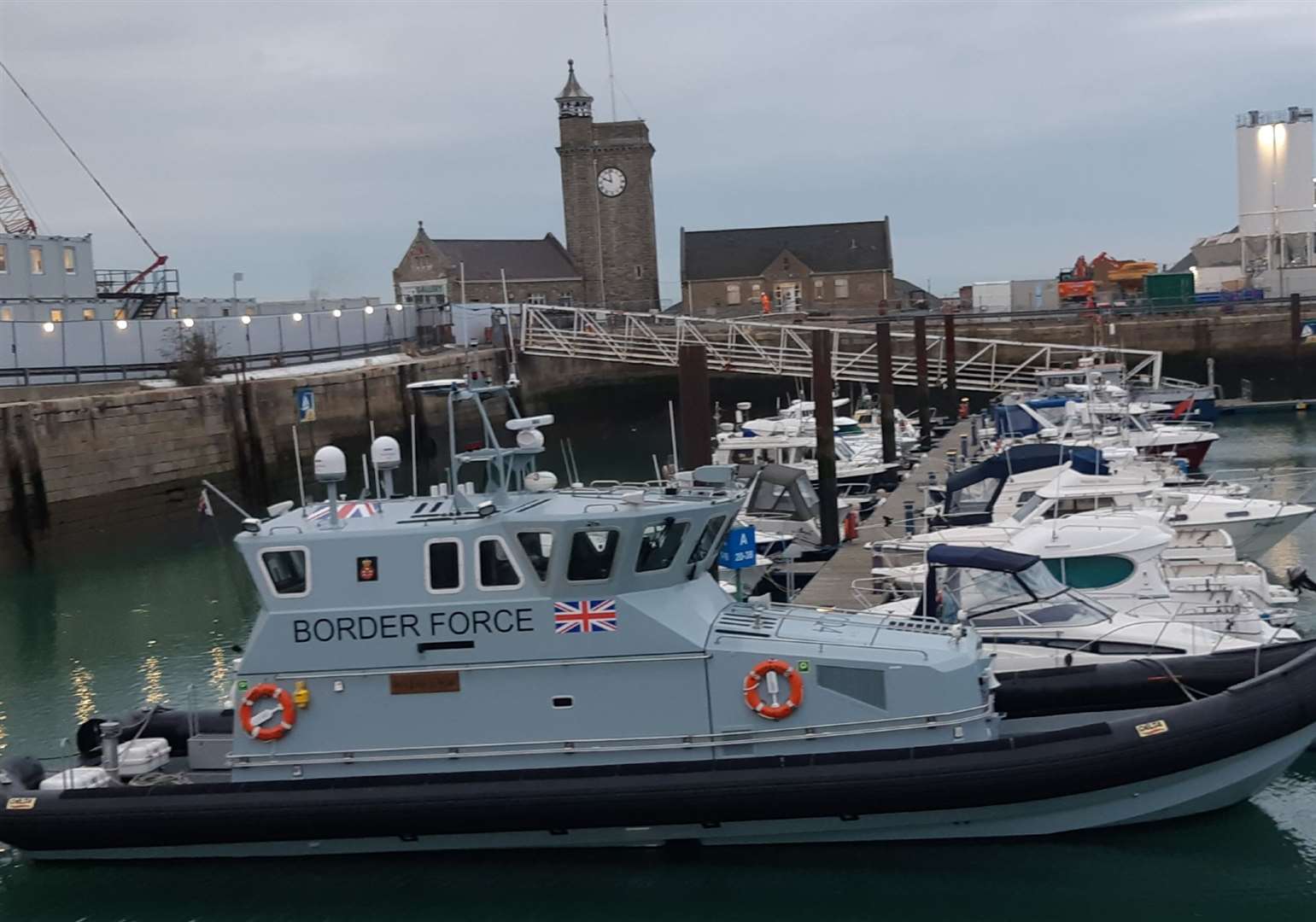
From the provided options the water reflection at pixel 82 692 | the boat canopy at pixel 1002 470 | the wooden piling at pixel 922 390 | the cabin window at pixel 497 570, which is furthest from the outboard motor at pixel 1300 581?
the wooden piling at pixel 922 390

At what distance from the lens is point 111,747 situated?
11797 mm

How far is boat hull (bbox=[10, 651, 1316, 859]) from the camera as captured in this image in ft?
34.4

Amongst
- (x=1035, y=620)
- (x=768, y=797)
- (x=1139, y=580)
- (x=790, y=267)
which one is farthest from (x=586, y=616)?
(x=790, y=267)

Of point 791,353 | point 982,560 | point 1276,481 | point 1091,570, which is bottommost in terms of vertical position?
point 1276,481

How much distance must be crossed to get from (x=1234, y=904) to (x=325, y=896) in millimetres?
6779

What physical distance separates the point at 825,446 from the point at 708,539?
11.2 m

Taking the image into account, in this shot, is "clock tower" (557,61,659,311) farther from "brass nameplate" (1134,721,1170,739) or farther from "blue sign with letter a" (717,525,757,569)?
"brass nameplate" (1134,721,1170,739)

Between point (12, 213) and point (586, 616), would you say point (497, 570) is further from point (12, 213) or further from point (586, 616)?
point (12, 213)

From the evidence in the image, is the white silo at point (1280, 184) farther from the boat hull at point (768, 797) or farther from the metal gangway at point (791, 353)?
the boat hull at point (768, 797)

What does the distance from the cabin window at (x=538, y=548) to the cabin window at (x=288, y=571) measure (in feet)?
5.42

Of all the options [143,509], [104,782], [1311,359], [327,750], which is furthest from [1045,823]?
[1311,359]

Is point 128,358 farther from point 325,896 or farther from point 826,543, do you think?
point 325,896

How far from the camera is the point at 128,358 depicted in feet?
122

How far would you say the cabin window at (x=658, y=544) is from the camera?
10.8 m
